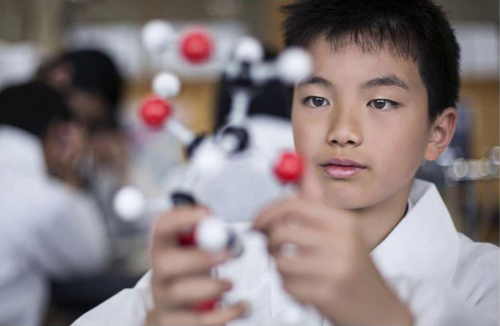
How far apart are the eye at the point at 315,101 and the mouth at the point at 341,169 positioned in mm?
35

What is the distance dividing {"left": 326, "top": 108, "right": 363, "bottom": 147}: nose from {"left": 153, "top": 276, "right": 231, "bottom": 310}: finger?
0.13 metres

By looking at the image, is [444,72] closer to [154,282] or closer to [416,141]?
[416,141]

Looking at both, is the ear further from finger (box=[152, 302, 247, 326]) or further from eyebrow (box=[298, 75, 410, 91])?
finger (box=[152, 302, 247, 326])

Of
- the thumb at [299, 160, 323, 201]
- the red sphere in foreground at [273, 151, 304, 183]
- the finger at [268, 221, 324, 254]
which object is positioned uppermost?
the red sphere in foreground at [273, 151, 304, 183]

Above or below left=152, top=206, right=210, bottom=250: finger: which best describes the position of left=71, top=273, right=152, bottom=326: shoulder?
below

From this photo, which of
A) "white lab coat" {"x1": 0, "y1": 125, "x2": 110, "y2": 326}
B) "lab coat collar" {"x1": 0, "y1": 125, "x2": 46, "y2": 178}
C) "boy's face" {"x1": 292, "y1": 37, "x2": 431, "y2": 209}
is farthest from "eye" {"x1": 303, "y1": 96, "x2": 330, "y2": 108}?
"lab coat collar" {"x1": 0, "y1": 125, "x2": 46, "y2": 178}

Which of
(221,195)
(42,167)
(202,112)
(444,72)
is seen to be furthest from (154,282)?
(202,112)

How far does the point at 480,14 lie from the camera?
6.94 feet

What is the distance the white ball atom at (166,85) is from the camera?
1.03ft

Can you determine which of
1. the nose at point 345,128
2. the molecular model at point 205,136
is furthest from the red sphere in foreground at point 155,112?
the nose at point 345,128

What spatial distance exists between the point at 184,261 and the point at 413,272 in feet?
0.71

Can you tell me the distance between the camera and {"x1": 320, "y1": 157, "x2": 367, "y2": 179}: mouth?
41 centimetres

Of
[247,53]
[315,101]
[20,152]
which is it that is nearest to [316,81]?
A: [315,101]

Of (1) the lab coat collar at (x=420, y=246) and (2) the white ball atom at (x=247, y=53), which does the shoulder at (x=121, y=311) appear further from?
(2) the white ball atom at (x=247, y=53)
